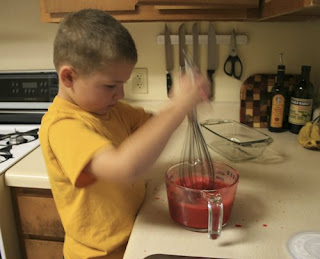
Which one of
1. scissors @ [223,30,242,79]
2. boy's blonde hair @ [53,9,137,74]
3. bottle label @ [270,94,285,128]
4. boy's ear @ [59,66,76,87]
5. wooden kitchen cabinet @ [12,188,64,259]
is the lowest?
wooden kitchen cabinet @ [12,188,64,259]

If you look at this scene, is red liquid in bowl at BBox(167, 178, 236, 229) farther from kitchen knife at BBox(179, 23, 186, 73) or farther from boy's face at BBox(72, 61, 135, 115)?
kitchen knife at BBox(179, 23, 186, 73)

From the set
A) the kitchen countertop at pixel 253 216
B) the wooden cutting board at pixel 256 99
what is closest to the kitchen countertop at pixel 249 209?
the kitchen countertop at pixel 253 216

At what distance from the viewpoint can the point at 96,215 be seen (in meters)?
0.71

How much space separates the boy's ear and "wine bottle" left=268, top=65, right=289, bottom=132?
0.83 m

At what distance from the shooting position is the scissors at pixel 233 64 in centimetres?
131

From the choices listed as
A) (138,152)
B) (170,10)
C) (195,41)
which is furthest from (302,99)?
(138,152)

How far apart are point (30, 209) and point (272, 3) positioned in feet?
3.06

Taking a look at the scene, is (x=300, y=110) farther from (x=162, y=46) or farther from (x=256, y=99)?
(x=162, y=46)

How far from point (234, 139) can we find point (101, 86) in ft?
2.15

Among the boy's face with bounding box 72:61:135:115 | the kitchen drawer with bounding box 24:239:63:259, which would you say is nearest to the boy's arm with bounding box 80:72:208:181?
the boy's face with bounding box 72:61:135:115

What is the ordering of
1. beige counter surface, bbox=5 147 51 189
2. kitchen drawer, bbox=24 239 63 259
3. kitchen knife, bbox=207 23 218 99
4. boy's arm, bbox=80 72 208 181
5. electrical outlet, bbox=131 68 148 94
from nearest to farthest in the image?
boy's arm, bbox=80 72 208 181 < beige counter surface, bbox=5 147 51 189 < kitchen drawer, bbox=24 239 63 259 < kitchen knife, bbox=207 23 218 99 < electrical outlet, bbox=131 68 148 94

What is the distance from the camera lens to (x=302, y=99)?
117cm

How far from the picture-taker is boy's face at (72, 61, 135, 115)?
2.05ft

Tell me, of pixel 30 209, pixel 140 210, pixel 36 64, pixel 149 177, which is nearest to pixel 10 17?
pixel 36 64
